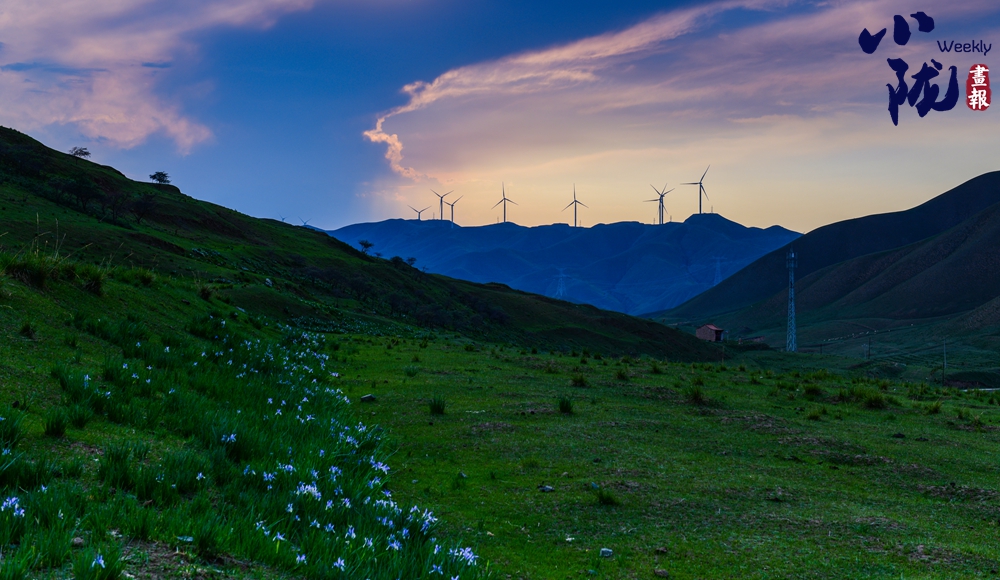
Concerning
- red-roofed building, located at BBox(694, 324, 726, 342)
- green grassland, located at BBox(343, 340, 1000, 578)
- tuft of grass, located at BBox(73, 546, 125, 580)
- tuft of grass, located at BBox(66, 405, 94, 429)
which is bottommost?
red-roofed building, located at BBox(694, 324, 726, 342)

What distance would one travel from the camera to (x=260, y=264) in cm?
7688

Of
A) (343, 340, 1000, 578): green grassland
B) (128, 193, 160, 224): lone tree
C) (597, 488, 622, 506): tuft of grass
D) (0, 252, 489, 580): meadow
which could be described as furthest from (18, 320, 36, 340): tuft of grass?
(128, 193, 160, 224): lone tree

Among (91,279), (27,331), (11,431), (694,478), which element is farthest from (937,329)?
(11,431)

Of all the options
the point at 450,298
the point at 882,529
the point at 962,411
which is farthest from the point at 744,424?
the point at 450,298

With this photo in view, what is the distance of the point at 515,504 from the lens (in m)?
8.61

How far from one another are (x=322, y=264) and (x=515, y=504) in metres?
94.1

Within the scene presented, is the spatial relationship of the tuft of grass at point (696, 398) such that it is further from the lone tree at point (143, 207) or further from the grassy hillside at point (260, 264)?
the lone tree at point (143, 207)

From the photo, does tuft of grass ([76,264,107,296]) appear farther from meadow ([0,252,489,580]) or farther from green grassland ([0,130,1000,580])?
meadow ([0,252,489,580])

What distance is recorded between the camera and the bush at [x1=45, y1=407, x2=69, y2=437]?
6.22 metres

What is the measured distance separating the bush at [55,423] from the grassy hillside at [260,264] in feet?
59.4

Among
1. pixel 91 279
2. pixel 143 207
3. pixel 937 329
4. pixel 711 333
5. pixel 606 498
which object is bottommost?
pixel 711 333

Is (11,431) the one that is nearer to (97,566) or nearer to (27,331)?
(97,566)

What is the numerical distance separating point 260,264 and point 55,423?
75446 mm

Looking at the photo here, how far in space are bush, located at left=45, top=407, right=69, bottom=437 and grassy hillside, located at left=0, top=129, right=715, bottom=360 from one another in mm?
18116
